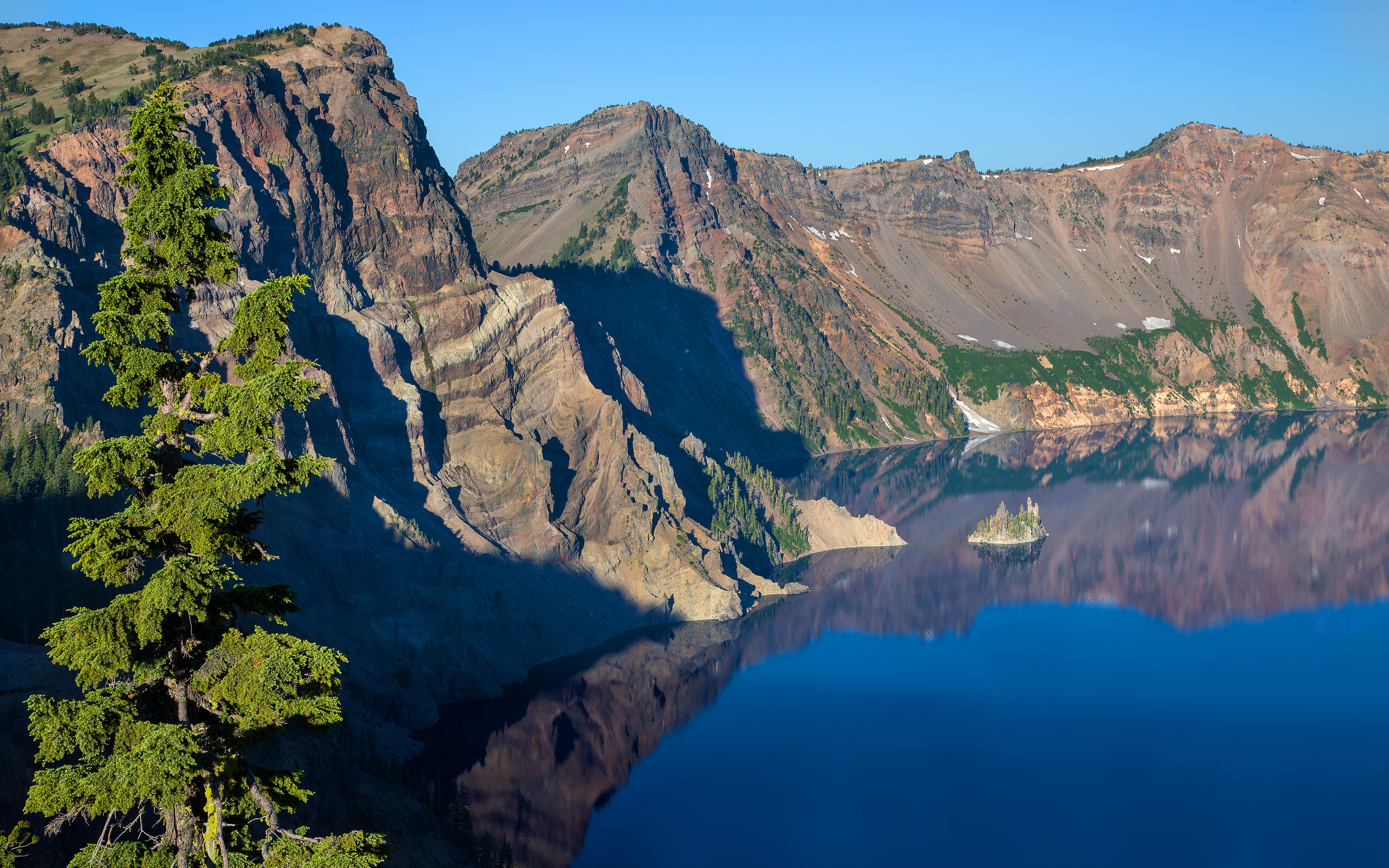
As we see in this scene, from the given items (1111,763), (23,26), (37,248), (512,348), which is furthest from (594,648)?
(23,26)

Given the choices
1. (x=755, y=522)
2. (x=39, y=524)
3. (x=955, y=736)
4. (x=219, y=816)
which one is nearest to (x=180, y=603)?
(x=219, y=816)

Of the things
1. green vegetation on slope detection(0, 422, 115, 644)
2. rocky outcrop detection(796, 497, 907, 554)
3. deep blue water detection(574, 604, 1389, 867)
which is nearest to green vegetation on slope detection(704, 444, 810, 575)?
rocky outcrop detection(796, 497, 907, 554)

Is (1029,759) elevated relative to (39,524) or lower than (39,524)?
lower

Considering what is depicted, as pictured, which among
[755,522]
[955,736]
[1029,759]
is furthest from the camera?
[755,522]

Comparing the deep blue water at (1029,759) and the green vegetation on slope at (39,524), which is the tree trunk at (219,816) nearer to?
the green vegetation on slope at (39,524)

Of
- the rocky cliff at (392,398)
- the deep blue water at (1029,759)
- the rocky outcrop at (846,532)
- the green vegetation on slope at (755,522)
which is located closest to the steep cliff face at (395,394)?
the rocky cliff at (392,398)

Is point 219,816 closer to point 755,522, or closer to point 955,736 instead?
point 955,736

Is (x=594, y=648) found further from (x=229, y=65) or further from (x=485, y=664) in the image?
(x=229, y=65)
